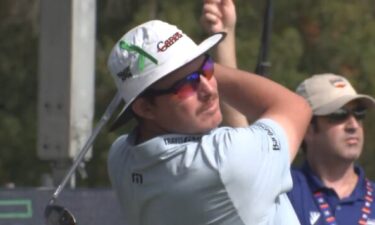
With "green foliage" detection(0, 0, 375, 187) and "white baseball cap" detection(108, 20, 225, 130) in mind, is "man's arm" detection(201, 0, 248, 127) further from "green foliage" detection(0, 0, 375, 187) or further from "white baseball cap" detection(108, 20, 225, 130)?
"green foliage" detection(0, 0, 375, 187)

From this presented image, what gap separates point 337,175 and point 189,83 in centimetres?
187

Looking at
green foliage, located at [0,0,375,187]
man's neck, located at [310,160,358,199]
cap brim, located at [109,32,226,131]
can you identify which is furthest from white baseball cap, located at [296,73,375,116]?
green foliage, located at [0,0,375,187]

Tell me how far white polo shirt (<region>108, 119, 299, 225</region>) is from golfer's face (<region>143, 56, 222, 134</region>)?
40 millimetres

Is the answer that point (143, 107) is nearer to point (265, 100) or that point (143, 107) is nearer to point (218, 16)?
point (265, 100)

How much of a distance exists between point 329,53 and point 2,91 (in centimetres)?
375

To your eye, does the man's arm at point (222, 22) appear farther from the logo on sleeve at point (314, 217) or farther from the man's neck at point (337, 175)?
the man's neck at point (337, 175)

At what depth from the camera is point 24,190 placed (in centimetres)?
545

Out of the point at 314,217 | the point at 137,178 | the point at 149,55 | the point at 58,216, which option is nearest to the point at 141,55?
the point at 149,55

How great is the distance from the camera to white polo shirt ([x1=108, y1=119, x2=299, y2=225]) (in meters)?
3.58

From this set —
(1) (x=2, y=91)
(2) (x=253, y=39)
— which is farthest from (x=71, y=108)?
(1) (x=2, y=91)

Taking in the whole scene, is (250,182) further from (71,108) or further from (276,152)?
(71,108)

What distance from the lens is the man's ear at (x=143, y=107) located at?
12.1 ft

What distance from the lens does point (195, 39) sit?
1406 centimetres

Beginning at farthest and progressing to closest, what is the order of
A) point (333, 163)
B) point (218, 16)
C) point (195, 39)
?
point (195, 39) < point (333, 163) < point (218, 16)
